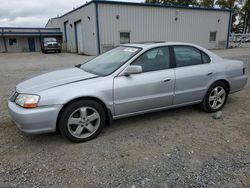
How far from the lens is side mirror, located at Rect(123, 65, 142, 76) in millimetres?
3363

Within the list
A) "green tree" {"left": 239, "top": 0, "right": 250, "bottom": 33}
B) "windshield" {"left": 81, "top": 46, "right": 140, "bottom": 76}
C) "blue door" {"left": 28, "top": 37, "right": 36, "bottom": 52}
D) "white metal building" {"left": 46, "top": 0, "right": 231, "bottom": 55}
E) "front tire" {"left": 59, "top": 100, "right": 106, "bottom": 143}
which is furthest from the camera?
"green tree" {"left": 239, "top": 0, "right": 250, "bottom": 33}

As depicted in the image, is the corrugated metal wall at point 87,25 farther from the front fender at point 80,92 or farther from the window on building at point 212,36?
the front fender at point 80,92

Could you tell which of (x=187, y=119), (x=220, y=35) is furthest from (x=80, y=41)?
(x=187, y=119)

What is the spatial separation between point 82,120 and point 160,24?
64.7 feet

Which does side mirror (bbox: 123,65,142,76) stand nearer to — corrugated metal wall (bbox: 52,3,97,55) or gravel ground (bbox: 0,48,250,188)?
gravel ground (bbox: 0,48,250,188)

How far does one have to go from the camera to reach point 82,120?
10.6ft

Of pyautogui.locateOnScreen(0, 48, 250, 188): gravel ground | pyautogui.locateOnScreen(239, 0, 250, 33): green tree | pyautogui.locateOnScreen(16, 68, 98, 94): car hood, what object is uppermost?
pyautogui.locateOnScreen(239, 0, 250, 33): green tree

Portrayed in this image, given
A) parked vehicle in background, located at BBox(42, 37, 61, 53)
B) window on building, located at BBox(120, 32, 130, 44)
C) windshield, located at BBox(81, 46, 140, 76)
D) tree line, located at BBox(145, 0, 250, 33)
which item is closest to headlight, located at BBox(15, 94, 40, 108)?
windshield, located at BBox(81, 46, 140, 76)

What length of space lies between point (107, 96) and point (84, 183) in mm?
1341

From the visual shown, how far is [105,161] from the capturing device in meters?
2.81

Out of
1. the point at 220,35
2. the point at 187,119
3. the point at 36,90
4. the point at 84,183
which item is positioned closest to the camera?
the point at 84,183

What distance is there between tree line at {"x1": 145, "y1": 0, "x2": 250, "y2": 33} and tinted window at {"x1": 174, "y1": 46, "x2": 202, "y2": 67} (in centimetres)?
3892

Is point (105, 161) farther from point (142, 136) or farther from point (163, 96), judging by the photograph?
point (163, 96)

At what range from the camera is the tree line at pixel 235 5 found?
144 ft
